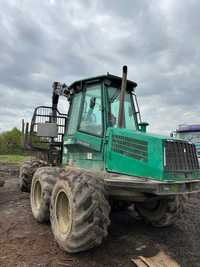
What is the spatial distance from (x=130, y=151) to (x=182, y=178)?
0.91 meters

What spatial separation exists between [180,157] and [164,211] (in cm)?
171

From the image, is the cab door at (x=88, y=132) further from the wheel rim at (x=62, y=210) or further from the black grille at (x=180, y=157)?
the black grille at (x=180, y=157)

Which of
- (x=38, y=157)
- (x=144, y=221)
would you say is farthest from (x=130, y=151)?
(x=38, y=157)

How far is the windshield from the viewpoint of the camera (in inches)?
202

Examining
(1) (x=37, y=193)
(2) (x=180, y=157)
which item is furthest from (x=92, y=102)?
(1) (x=37, y=193)

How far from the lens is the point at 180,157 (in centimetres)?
448

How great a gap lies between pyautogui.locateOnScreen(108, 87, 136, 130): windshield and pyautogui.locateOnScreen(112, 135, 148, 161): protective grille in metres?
0.48

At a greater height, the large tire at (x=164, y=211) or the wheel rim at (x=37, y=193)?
the wheel rim at (x=37, y=193)

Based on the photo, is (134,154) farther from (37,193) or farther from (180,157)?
(37,193)

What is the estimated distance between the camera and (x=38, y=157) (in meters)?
8.92

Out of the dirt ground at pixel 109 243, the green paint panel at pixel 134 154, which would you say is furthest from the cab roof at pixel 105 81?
the dirt ground at pixel 109 243

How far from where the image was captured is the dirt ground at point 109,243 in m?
4.24

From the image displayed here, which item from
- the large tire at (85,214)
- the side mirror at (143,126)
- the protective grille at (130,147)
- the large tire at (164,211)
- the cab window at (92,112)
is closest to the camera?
the large tire at (85,214)

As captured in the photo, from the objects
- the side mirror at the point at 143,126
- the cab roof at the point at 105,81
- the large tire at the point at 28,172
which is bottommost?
the large tire at the point at 28,172
